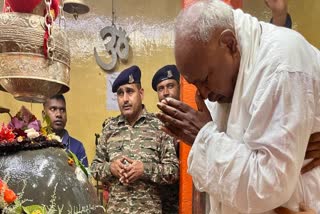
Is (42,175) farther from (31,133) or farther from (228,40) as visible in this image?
(228,40)

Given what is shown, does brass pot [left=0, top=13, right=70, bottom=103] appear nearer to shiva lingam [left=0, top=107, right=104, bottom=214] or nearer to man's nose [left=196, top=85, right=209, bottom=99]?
shiva lingam [left=0, top=107, right=104, bottom=214]

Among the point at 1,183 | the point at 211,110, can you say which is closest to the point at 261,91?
the point at 211,110

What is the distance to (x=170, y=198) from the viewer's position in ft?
11.2

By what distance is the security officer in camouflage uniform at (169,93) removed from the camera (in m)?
3.40

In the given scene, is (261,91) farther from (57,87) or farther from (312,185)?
(57,87)

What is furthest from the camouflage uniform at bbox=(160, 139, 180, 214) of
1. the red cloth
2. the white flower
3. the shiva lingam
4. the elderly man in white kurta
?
the elderly man in white kurta

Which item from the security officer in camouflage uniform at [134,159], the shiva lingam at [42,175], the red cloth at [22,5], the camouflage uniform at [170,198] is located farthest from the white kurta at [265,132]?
the camouflage uniform at [170,198]

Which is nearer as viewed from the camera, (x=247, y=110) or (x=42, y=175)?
(x=247, y=110)

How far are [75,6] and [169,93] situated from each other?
1.37 metres

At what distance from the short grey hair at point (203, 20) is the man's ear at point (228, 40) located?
2 cm

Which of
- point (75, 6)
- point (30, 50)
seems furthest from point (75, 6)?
point (30, 50)

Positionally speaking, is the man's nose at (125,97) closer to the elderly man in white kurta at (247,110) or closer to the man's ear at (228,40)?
the elderly man in white kurta at (247,110)

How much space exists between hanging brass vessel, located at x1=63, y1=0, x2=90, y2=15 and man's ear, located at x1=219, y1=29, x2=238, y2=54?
3071mm

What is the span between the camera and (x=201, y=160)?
4.50 ft
